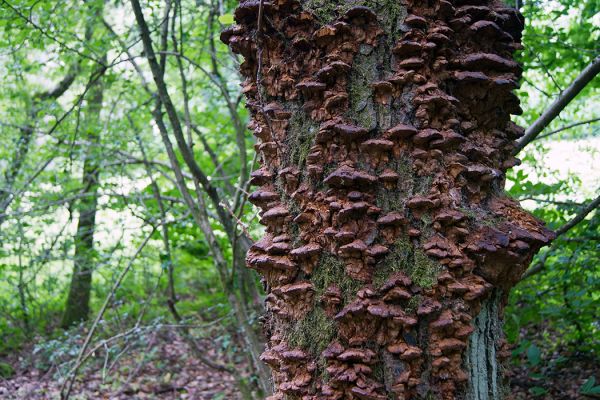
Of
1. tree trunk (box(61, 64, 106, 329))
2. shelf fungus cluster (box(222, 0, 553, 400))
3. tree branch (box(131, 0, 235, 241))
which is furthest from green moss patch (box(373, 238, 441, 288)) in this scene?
tree trunk (box(61, 64, 106, 329))

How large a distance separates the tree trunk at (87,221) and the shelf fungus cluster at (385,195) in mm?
4003

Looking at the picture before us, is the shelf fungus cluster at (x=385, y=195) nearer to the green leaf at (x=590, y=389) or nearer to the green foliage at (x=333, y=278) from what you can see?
the green foliage at (x=333, y=278)

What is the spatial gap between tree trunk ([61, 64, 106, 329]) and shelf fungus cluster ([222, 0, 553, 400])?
158 inches

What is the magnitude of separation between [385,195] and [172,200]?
426 centimetres

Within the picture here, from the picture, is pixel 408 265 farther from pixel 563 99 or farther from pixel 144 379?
pixel 144 379

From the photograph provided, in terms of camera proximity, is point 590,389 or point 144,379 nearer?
point 590,389

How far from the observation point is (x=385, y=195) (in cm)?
159

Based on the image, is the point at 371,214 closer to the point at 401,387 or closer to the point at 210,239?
the point at 401,387

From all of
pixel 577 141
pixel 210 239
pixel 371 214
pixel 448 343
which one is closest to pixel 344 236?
pixel 371 214

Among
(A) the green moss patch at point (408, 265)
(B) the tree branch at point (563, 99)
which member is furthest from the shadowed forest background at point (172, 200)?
(A) the green moss patch at point (408, 265)

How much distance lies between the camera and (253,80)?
187cm

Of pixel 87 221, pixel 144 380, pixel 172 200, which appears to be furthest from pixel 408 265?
pixel 87 221

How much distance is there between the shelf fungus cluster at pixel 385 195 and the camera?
150cm

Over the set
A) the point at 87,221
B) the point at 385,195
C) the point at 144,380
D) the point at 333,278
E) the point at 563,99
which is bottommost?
the point at 144,380
